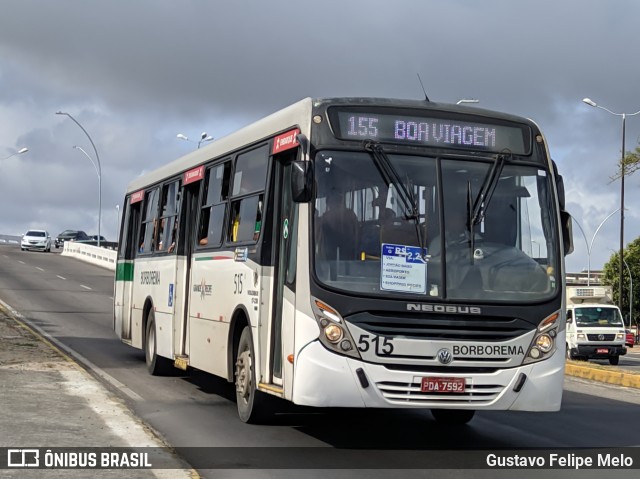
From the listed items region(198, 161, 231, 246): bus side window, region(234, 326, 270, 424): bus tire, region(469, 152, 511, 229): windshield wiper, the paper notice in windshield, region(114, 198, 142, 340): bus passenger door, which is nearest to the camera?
the paper notice in windshield

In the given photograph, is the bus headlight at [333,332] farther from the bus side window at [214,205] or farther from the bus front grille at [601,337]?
the bus front grille at [601,337]

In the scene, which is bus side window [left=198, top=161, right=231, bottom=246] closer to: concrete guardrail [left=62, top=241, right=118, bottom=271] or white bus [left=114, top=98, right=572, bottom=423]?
white bus [left=114, top=98, right=572, bottom=423]

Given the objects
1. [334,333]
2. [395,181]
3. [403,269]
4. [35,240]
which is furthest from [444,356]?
[35,240]

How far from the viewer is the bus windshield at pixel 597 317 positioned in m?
34.3

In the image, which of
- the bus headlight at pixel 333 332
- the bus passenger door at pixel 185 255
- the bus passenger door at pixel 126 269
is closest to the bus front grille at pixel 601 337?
the bus passenger door at pixel 126 269

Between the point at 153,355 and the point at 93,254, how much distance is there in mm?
45926

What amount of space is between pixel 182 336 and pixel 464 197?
580cm

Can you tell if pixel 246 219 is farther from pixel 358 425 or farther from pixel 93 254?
pixel 93 254

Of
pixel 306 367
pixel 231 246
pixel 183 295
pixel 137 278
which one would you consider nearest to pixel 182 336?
pixel 183 295

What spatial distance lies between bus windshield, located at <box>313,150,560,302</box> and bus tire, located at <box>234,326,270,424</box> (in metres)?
1.99

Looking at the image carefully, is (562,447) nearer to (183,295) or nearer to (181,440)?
(181,440)

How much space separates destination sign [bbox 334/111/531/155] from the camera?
32.8 feet

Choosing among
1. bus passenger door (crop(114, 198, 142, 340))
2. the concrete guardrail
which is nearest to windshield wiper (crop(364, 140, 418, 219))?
bus passenger door (crop(114, 198, 142, 340))

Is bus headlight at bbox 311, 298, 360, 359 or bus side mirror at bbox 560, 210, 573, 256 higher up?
bus side mirror at bbox 560, 210, 573, 256
